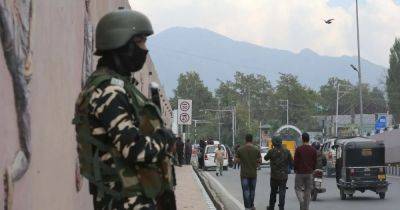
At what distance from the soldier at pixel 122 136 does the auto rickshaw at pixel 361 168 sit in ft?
51.8

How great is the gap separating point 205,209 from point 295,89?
106m

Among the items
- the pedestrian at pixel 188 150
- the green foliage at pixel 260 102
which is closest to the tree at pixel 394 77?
the green foliage at pixel 260 102

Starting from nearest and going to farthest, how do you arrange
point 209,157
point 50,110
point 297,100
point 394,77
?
point 50,110 → point 209,157 → point 394,77 → point 297,100

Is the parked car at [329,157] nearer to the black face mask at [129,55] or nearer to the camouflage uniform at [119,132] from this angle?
the black face mask at [129,55]

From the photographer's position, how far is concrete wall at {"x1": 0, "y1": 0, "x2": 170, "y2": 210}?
188 inches

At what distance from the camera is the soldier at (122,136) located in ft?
10.6

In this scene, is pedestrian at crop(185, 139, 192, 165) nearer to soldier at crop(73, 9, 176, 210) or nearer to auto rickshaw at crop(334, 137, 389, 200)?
auto rickshaw at crop(334, 137, 389, 200)

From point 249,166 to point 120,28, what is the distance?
10402 millimetres

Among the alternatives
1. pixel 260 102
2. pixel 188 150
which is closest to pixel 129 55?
pixel 188 150

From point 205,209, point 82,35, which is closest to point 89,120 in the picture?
point 82,35

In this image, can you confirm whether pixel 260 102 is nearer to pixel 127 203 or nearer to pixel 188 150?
pixel 188 150

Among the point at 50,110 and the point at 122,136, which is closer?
the point at 122,136

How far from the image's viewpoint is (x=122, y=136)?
3.21 metres

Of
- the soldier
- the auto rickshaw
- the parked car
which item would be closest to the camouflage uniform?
the soldier
